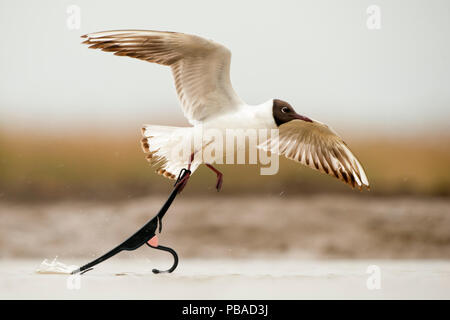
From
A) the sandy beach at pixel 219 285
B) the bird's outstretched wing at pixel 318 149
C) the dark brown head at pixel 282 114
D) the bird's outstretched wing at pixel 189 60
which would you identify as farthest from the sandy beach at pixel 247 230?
the dark brown head at pixel 282 114

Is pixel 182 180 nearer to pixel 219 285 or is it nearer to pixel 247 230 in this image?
pixel 219 285

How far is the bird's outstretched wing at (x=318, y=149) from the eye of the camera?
9.18 feet

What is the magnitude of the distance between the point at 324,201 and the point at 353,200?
0.26 metres

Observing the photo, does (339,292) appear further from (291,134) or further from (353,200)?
(353,200)

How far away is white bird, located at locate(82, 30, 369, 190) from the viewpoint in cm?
255

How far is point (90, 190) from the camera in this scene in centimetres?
476

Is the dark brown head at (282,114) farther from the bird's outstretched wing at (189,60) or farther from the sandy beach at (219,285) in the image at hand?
the sandy beach at (219,285)

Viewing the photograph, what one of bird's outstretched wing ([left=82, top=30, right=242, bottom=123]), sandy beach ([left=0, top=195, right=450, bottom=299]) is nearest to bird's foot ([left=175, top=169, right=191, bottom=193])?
bird's outstretched wing ([left=82, top=30, right=242, bottom=123])

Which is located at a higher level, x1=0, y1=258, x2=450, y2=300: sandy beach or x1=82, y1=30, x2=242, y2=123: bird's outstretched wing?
x1=82, y1=30, x2=242, y2=123: bird's outstretched wing

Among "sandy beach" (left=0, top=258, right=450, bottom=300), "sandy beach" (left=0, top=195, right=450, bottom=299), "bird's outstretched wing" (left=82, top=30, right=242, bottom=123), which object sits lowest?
"sandy beach" (left=0, top=195, right=450, bottom=299)

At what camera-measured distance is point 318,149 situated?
286cm

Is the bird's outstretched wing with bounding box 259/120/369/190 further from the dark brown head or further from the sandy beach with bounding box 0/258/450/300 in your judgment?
the sandy beach with bounding box 0/258/450/300

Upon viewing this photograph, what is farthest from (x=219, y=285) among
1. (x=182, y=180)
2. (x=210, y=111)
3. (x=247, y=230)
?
(x=247, y=230)

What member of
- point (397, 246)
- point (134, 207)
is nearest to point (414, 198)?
point (397, 246)
